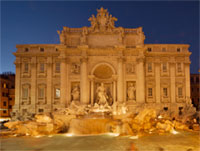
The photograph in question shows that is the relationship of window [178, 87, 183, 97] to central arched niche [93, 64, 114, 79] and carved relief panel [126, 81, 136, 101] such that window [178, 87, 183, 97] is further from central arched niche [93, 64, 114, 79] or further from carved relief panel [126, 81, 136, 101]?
central arched niche [93, 64, 114, 79]

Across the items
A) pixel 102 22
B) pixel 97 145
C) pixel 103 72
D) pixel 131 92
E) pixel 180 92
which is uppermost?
pixel 102 22

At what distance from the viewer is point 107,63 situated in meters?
27.1

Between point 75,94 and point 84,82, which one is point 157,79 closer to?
point 84,82

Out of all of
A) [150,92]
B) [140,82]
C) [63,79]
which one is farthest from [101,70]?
[150,92]

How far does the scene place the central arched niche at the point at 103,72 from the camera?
1088 inches

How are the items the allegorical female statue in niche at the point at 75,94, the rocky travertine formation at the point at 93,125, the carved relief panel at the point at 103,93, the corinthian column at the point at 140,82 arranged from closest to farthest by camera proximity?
the rocky travertine formation at the point at 93,125 < the carved relief panel at the point at 103,93 < the allegorical female statue in niche at the point at 75,94 < the corinthian column at the point at 140,82

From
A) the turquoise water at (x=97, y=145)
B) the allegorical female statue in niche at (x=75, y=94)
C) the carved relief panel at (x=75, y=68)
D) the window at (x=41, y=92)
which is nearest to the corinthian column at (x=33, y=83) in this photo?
the window at (x=41, y=92)

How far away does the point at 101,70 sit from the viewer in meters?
28.1

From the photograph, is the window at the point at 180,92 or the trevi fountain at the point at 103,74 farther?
the window at the point at 180,92

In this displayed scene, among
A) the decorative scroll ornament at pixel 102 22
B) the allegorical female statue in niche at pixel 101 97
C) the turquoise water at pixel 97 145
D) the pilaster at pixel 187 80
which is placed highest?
the decorative scroll ornament at pixel 102 22

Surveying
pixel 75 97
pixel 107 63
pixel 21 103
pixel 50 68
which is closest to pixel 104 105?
pixel 75 97

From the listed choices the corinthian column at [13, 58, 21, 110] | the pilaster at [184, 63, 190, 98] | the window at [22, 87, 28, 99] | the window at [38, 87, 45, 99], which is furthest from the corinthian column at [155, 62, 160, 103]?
the corinthian column at [13, 58, 21, 110]

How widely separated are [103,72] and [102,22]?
7993 mm

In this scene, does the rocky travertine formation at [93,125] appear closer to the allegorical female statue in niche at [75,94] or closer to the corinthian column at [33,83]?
the allegorical female statue in niche at [75,94]
